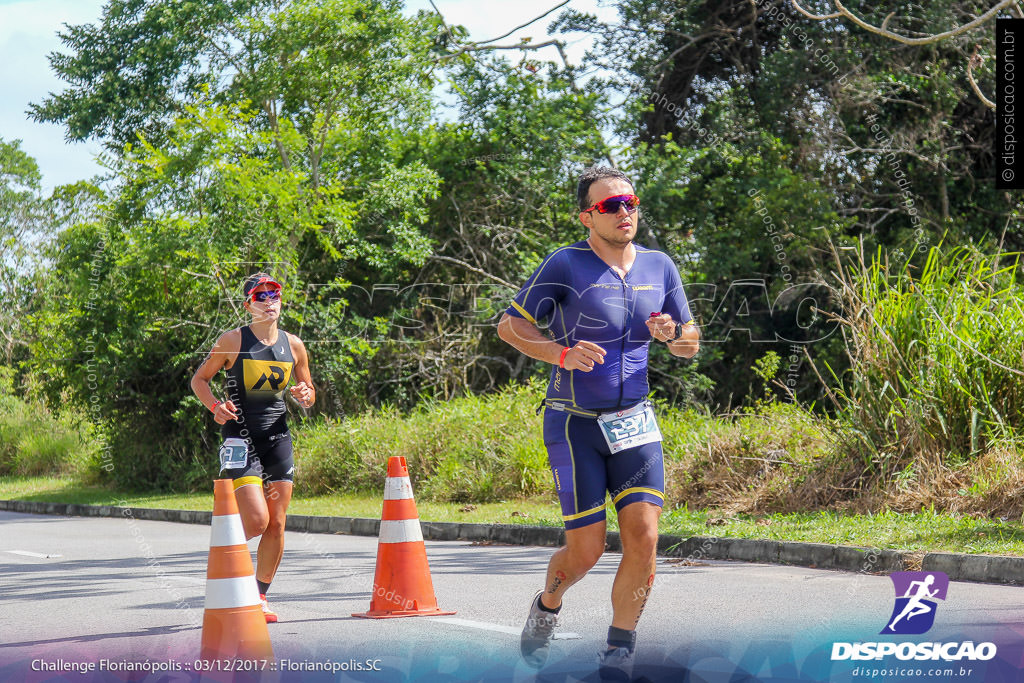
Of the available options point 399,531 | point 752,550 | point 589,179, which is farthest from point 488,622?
point 752,550

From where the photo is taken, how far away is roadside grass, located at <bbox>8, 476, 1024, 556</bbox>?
8914mm

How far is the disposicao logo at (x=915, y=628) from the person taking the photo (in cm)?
545

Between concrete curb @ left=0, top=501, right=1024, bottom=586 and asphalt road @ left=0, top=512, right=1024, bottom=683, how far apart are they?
0.77ft

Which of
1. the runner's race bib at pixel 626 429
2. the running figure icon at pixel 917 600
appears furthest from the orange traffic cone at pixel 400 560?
the running figure icon at pixel 917 600

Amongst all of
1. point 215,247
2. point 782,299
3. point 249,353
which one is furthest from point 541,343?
point 782,299

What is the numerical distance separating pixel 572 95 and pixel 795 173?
4529 mm

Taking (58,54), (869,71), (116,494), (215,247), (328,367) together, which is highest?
(58,54)

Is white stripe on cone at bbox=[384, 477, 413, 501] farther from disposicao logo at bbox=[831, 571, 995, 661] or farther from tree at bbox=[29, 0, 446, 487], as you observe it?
tree at bbox=[29, 0, 446, 487]

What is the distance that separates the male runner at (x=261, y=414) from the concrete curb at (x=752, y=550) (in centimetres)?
419

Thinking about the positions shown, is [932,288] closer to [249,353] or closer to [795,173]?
[249,353]

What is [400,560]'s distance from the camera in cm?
676

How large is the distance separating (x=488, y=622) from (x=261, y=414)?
1874 millimetres

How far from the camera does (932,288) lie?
11.7m

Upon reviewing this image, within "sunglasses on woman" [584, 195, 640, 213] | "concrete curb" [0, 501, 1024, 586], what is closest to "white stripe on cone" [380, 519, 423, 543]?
"sunglasses on woman" [584, 195, 640, 213]
